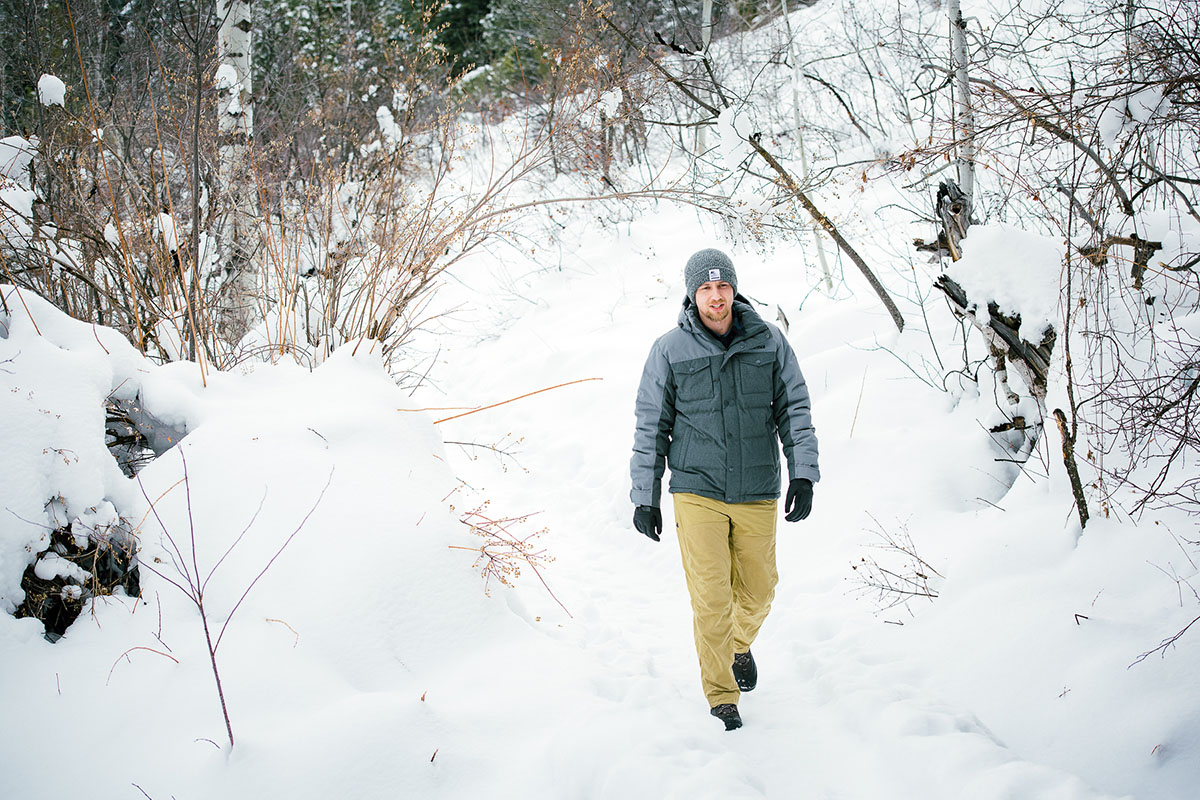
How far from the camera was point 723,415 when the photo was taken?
2799 millimetres

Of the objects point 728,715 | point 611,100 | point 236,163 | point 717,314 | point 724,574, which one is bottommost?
point 728,715

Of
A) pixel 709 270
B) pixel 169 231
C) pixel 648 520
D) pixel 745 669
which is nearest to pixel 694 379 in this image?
pixel 709 270

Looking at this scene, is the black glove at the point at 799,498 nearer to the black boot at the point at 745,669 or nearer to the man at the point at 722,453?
the man at the point at 722,453

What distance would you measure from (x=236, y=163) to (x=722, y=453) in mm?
4269

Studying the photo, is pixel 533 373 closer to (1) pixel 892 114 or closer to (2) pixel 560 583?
(2) pixel 560 583

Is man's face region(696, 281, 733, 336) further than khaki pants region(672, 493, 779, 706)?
Yes

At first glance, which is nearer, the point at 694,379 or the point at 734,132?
the point at 694,379

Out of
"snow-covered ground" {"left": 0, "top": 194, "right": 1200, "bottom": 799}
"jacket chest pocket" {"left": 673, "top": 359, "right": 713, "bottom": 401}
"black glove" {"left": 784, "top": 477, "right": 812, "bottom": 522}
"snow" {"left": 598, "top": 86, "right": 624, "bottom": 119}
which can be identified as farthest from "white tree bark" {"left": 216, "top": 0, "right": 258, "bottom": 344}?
"black glove" {"left": 784, "top": 477, "right": 812, "bottom": 522}

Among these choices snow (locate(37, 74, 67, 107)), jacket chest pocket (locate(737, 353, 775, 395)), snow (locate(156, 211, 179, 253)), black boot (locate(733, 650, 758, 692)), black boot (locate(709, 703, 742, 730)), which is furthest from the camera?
snow (locate(156, 211, 179, 253))

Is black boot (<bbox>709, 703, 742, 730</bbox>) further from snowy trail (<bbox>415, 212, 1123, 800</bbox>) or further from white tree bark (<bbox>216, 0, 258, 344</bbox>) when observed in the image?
white tree bark (<bbox>216, 0, 258, 344</bbox>)

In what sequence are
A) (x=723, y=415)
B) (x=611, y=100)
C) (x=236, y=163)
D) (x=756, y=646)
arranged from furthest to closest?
1. (x=236, y=163)
2. (x=611, y=100)
3. (x=756, y=646)
4. (x=723, y=415)

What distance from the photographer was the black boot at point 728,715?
2.69 m

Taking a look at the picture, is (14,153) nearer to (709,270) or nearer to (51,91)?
(51,91)

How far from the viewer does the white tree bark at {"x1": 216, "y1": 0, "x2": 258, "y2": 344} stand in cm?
496
